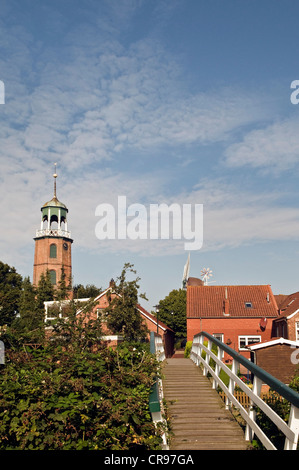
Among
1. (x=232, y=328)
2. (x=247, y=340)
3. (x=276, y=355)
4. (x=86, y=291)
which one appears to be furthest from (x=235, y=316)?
(x=86, y=291)

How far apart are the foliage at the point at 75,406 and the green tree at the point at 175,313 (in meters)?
56.1

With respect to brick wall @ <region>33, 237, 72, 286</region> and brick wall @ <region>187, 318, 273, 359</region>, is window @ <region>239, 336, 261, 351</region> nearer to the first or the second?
brick wall @ <region>187, 318, 273, 359</region>

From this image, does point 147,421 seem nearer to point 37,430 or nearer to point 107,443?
point 107,443

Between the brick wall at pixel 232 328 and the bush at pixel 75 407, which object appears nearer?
the bush at pixel 75 407

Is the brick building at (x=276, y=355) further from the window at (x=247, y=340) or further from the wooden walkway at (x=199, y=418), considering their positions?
the wooden walkway at (x=199, y=418)

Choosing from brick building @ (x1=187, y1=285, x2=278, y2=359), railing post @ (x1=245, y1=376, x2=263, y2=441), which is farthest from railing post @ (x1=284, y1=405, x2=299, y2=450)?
brick building @ (x1=187, y1=285, x2=278, y2=359)

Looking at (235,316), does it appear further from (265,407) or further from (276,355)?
(265,407)

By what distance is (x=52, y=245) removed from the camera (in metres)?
65.0

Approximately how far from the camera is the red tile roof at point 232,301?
139 feet

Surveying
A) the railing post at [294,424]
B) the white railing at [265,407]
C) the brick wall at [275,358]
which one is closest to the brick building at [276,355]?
the brick wall at [275,358]

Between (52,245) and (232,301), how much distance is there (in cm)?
3200

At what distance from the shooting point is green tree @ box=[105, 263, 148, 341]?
88.5ft

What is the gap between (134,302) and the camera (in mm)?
27344

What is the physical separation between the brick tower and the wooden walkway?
55845mm
